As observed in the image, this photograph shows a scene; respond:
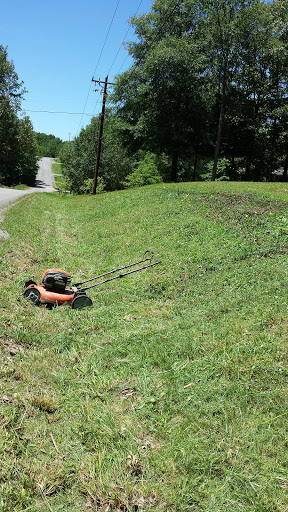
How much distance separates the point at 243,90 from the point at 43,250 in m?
31.8

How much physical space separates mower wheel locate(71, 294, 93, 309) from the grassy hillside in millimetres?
250

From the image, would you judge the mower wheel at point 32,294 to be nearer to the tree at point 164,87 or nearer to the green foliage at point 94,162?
the tree at point 164,87

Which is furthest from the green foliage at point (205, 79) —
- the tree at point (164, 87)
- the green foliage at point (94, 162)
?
the green foliage at point (94, 162)

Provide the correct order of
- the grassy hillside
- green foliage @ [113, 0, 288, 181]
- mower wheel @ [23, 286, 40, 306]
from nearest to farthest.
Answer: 1. the grassy hillside
2. mower wheel @ [23, 286, 40, 306]
3. green foliage @ [113, 0, 288, 181]

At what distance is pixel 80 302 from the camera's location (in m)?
6.08

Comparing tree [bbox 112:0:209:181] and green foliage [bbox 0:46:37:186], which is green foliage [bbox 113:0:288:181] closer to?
tree [bbox 112:0:209:181]

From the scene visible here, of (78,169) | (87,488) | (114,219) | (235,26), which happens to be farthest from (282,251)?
(78,169)

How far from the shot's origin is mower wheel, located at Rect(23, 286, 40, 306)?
231 inches

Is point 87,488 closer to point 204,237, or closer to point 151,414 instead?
point 151,414

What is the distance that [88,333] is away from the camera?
17.3 ft

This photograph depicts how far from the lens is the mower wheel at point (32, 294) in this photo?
587 centimetres

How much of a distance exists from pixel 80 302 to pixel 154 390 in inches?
104

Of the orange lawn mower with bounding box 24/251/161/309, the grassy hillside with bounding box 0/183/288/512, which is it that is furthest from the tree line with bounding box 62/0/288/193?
the orange lawn mower with bounding box 24/251/161/309

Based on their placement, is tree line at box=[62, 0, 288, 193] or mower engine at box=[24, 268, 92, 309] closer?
mower engine at box=[24, 268, 92, 309]
